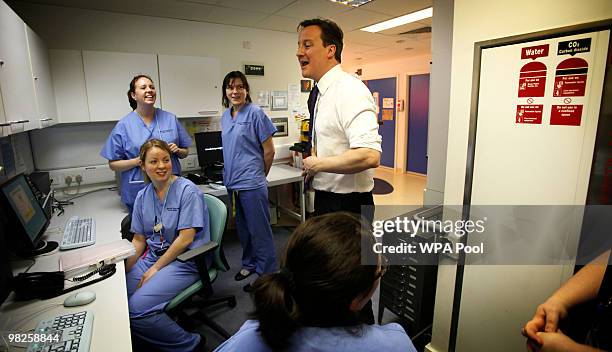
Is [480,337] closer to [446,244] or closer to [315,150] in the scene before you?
[446,244]

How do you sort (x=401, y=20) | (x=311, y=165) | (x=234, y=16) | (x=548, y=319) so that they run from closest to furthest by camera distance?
(x=548, y=319) → (x=311, y=165) → (x=234, y=16) → (x=401, y=20)

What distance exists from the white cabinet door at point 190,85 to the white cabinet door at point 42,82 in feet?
2.57

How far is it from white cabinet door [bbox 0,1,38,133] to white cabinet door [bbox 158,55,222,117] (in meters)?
1.09

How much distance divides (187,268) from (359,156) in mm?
1161

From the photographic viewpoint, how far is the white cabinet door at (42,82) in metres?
1.95

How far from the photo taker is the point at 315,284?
687 millimetres

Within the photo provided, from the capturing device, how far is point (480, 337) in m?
1.52

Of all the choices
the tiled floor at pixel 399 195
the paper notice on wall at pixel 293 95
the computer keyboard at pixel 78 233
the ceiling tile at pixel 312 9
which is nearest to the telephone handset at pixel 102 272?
the computer keyboard at pixel 78 233

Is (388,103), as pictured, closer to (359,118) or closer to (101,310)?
(359,118)

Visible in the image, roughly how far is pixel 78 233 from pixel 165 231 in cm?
55

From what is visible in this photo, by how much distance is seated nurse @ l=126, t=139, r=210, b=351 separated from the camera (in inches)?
66.9

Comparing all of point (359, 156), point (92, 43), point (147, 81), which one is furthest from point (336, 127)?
point (92, 43)

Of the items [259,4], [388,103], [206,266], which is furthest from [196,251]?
[388,103]

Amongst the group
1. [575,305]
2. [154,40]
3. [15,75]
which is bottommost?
[575,305]
